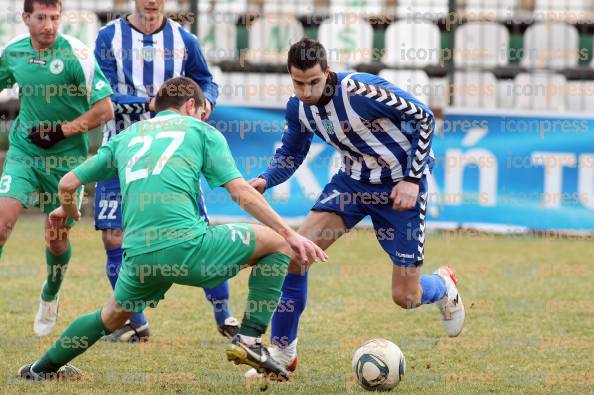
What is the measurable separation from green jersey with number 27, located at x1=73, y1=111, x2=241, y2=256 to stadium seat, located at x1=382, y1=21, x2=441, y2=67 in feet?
29.5

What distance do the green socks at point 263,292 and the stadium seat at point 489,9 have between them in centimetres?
953

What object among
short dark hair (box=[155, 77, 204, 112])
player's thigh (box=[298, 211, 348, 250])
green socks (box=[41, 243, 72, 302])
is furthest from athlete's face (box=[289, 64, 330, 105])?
green socks (box=[41, 243, 72, 302])

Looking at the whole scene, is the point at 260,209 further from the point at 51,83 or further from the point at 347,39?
the point at 347,39

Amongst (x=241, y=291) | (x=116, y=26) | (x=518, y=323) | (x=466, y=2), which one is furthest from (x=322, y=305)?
(x=466, y=2)

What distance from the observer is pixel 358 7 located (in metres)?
14.5

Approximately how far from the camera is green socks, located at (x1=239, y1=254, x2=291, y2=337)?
574cm

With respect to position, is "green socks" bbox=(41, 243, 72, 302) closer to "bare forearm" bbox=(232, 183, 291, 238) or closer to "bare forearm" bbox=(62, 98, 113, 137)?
"bare forearm" bbox=(62, 98, 113, 137)

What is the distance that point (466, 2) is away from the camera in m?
14.8

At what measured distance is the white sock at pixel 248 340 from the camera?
18.6 ft

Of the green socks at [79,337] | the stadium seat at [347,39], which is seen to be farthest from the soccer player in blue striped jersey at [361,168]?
the stadium seat at [347,39]

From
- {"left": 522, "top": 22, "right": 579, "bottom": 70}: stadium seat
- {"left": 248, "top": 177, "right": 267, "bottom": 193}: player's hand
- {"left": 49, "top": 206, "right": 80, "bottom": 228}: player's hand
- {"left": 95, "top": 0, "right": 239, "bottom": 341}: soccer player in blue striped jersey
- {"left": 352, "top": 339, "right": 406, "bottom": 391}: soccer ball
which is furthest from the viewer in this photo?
{"left": 522, "top": 22, "right": 579, "bottom": 70}: stadium seat

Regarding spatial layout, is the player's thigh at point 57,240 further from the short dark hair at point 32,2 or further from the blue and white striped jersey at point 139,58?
the short dark hair at point 32,2

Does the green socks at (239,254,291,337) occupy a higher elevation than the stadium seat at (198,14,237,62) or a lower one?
lower

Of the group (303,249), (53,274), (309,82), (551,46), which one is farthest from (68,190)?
(551,46)
